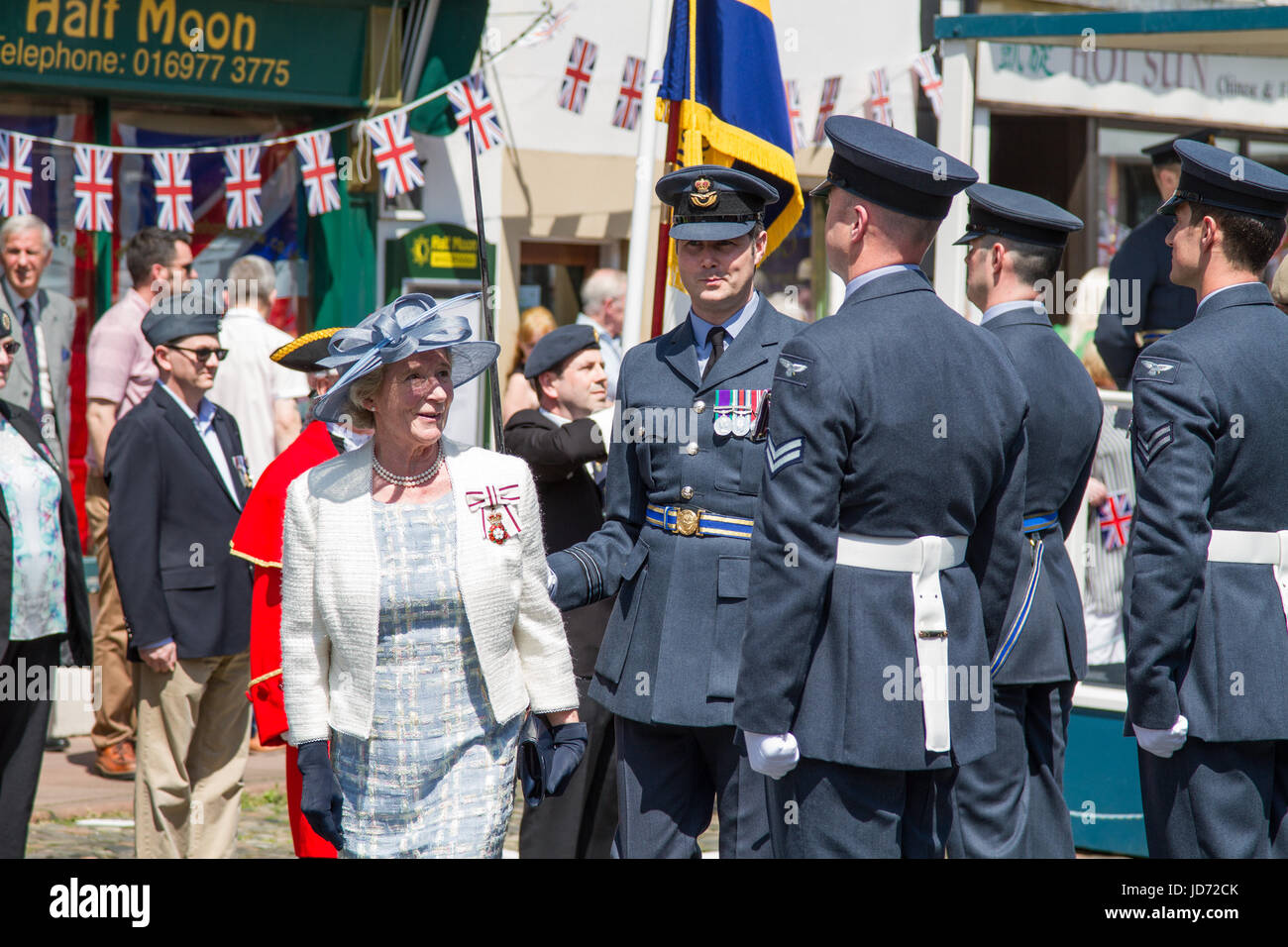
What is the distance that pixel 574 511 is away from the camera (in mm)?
5637

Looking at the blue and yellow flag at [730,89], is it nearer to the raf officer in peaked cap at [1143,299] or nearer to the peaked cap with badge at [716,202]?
the peaked cap with badge at [716,202]

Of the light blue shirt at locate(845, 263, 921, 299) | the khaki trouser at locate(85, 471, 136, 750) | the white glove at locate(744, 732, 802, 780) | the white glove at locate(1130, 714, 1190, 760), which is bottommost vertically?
the khaki trouser at locate(85, 471, 136, 750)

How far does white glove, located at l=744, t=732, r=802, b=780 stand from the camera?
3434mm

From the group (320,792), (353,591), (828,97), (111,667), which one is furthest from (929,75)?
(320,792)

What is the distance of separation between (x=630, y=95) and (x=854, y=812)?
7744mm

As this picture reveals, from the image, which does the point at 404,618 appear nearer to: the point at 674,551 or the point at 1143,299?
the point at 674,551

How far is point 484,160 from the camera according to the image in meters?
10.4

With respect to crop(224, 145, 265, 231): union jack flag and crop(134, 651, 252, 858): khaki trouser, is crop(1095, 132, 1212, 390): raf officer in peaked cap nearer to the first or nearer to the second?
crop(134, 651, 252, 858): khaki trouser

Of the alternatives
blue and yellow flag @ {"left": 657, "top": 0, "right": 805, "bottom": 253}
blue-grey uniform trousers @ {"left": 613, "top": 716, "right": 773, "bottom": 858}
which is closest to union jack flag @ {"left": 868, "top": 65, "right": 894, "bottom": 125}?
blue and yellow flag @ {"left": 657, "top": 0, "right": 805, "bottom": 253}

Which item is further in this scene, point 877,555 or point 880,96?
point 880,96

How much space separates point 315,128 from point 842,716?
7.42 meters

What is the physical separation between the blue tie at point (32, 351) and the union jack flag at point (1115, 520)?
4474mm

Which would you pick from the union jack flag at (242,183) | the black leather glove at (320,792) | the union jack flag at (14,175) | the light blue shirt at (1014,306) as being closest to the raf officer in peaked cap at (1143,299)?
the light blue shirt at (1014,306)

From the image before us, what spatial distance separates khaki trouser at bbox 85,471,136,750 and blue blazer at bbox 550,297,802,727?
3.95 meters
